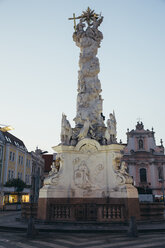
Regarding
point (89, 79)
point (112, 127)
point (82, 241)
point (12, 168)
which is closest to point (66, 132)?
point (112, 127)

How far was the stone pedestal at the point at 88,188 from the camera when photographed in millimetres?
10438

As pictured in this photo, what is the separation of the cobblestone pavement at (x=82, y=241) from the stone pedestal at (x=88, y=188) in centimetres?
198

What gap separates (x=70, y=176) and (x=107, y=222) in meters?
3.41

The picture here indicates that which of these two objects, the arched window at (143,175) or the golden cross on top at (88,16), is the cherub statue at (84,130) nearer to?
the golden cross on top at (88,16)

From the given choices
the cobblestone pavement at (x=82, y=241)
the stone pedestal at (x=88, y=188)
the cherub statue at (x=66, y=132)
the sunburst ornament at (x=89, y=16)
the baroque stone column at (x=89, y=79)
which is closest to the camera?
the cobblestone pavement at (x=82, y=241)

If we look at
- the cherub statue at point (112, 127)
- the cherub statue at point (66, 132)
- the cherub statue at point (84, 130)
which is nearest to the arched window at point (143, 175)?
the cherub statue at point (112, 127)

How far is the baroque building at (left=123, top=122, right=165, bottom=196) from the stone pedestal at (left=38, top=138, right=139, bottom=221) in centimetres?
3976

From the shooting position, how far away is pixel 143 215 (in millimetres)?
11117

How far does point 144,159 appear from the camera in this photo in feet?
171

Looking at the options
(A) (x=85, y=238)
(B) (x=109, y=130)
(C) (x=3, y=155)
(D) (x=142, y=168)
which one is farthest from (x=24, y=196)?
(A) (x=85, y=238)

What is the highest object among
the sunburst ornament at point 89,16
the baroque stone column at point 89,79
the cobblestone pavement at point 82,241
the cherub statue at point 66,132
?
the sunburst ornament at point 89,16

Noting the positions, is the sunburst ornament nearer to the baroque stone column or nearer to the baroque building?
the baroque stone column

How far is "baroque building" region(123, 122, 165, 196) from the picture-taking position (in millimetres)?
50156

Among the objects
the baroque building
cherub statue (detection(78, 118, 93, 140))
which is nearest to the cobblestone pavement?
cherub statue (detection(78, 118, 93, 140))
